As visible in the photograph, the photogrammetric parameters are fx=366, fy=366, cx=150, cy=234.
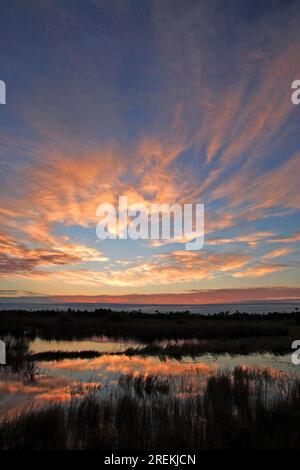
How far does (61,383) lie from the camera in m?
15.6

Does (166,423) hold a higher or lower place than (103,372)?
higher

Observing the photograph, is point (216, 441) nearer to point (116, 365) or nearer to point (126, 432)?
point (126, 432)

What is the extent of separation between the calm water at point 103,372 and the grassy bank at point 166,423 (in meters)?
1.63

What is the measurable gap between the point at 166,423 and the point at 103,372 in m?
8.66

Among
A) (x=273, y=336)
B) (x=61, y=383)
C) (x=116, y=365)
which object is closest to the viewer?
(x=61, y=383)

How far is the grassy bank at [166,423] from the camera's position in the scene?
9070 millimetres

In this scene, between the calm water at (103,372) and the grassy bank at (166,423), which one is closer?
the grassy bank at (166,423)

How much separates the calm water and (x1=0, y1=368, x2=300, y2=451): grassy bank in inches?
64.0

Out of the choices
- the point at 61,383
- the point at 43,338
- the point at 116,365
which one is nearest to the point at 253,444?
the point at 61,383

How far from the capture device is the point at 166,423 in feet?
33.8

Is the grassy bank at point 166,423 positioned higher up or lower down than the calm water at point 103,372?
higher up

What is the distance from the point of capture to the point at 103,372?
18344mm

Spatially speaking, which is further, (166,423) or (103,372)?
(103,372)

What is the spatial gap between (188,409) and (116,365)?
389 inches
